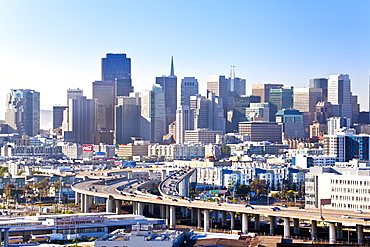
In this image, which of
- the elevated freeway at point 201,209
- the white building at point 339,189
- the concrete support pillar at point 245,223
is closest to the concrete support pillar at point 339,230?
the elevated freeway at point 201,209

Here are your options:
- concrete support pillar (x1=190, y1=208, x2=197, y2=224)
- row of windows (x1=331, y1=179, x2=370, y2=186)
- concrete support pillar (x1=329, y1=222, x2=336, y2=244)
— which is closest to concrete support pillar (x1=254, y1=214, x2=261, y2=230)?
concrete support pillar (x1=190, y1=208, x2=197, y2=224)

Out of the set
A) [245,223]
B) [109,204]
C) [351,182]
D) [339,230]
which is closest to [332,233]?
[339,230]

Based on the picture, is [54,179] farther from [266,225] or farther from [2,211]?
Result: [266,225]

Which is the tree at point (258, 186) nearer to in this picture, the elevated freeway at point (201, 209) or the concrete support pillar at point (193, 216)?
the elevated freeway at point (201, 209)

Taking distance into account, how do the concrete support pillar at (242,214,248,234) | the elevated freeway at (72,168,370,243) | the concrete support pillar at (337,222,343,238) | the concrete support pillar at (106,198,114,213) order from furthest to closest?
the concrete support pillar at (106,198,114,213), the concrete support pillar at (242,214,248,234), the concrete support pillar at (337,222,343,238), the elevated freeway at (72,168,370,243)

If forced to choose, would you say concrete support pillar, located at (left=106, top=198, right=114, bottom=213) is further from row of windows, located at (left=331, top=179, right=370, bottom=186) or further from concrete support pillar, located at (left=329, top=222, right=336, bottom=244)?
concrete support pillar, located at (left=329, top=222, right=336, bottom=244)

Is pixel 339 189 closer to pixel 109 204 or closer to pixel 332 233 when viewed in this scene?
pixel 332 233

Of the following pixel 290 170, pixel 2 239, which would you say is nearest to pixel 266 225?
pixel 2 239
